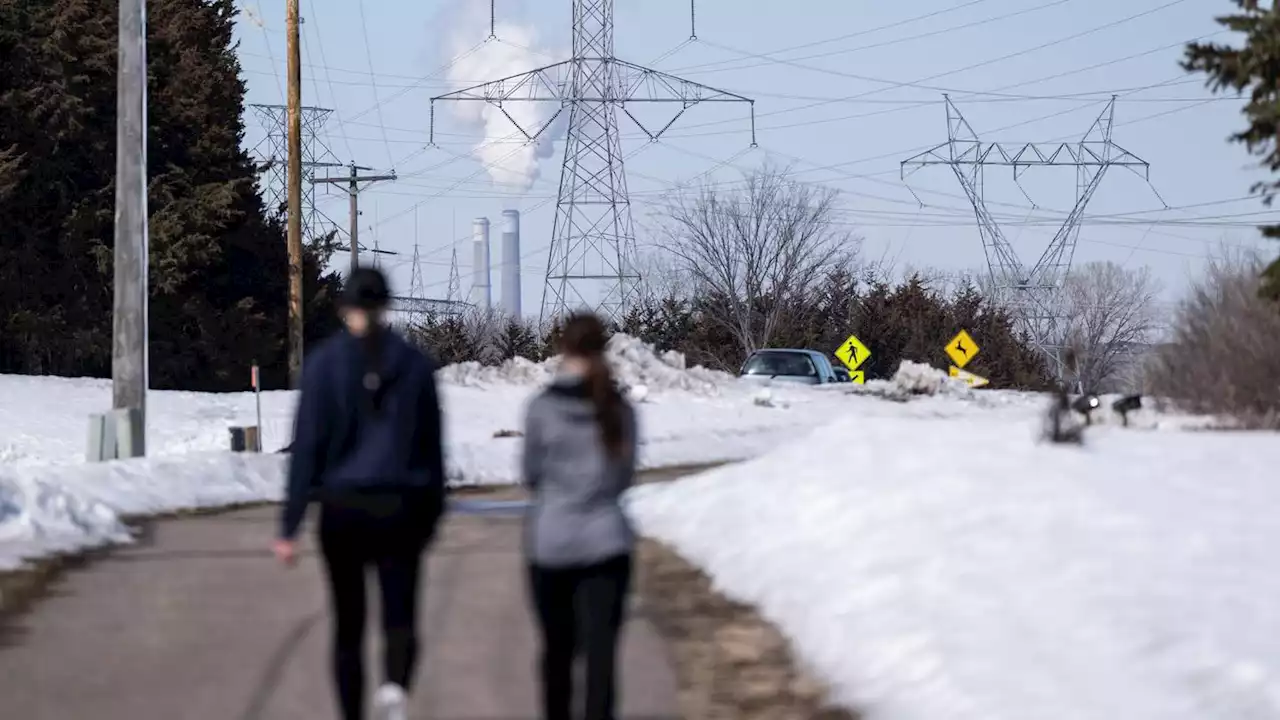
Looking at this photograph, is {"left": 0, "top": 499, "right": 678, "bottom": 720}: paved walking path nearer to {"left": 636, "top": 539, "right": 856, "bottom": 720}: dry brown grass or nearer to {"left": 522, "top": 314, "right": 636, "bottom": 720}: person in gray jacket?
{"left": 636, "top": 539, "right": 856, "bottom": 720}: dry brown grass

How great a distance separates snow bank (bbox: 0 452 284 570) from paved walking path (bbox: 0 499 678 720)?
28.6 inches

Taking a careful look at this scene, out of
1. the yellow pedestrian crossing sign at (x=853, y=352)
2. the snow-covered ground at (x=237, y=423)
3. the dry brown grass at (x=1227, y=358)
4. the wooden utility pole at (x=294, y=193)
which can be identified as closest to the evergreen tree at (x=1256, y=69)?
the dry brown grass at (x=1227, y=358)

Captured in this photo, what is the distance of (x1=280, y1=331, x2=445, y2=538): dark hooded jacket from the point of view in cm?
732

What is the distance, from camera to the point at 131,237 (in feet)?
75.4

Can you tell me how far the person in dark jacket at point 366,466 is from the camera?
7.31 meters

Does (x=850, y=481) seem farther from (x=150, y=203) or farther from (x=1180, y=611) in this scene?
(x=150, y=203)

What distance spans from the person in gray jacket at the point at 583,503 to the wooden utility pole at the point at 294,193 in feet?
95.0

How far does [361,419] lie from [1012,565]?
4804 millimetres

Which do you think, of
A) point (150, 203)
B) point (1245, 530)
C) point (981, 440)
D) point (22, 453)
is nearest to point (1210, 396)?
point (981, 440)

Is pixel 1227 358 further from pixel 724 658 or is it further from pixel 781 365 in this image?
pixel 781 365

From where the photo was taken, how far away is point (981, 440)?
16.1m

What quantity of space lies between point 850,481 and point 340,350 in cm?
786

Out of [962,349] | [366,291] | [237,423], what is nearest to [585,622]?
[366,291]

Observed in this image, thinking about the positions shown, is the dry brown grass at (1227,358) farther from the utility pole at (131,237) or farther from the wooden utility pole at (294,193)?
the wooden utility pole at (294,193)
